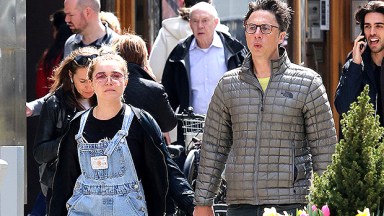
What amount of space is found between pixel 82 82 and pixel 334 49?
18.9ft

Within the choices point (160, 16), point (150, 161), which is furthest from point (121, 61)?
point (160, 16)

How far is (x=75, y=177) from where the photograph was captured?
7.08 metres

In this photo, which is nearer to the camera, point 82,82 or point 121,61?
point 121,61

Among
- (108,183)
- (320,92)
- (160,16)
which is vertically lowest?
(108,183)

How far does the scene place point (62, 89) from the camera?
814 centimetres

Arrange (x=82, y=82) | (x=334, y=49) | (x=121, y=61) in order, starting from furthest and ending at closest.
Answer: (x=334, y=49), (x=82, y=82), (x=121, y=61)

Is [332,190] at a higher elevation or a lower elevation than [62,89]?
lower

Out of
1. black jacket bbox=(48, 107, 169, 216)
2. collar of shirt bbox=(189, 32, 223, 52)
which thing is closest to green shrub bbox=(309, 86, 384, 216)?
black jacket bbox=(48, 107, 169, 216)

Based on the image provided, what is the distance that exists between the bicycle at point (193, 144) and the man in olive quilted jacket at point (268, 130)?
6.44 feet

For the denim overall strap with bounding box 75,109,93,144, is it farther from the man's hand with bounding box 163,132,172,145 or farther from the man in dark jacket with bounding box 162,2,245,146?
the man in dark jacket with bounding box 162,2,245,146

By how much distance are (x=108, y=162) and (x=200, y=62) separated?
3374 mm

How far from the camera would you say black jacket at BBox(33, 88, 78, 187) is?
309 inches

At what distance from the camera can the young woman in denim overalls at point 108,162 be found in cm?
684

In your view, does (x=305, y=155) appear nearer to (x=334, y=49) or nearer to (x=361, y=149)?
(x=361, y=149)
